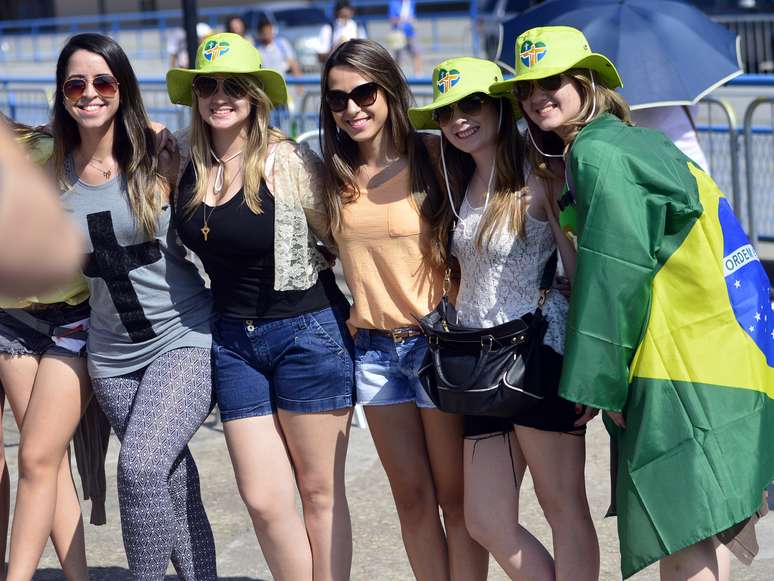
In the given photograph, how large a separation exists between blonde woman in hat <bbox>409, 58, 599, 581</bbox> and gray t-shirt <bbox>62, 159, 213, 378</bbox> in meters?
0.96

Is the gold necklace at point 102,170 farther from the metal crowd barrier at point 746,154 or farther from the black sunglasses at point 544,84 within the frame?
the metal crowd barrier at point 746,154

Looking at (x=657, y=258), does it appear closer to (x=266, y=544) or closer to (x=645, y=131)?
(x=645, y=131)

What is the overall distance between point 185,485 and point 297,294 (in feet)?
2.49

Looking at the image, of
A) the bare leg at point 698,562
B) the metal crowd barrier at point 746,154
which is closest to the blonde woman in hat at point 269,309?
the bare leg at point 698,562

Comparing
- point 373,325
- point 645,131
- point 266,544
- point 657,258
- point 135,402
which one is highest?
point 645,131

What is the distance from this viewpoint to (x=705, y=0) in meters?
17.5

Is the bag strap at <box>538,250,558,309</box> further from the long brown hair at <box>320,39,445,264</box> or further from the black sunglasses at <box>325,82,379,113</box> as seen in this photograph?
the black sunglasses at <box>325,82,379,113</box>

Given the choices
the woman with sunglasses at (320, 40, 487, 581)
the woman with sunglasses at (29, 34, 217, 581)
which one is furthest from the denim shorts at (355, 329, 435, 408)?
the woman with sunglasses at (29, 34, 217, 581)

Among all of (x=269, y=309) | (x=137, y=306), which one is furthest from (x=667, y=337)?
(x=137, y=306)

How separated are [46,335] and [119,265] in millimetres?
441

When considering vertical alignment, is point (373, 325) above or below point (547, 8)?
below

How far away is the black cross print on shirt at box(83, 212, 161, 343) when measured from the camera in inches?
155

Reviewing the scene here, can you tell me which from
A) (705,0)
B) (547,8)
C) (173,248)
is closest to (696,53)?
(547,8)

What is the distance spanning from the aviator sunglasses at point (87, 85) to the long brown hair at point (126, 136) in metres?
0.04
